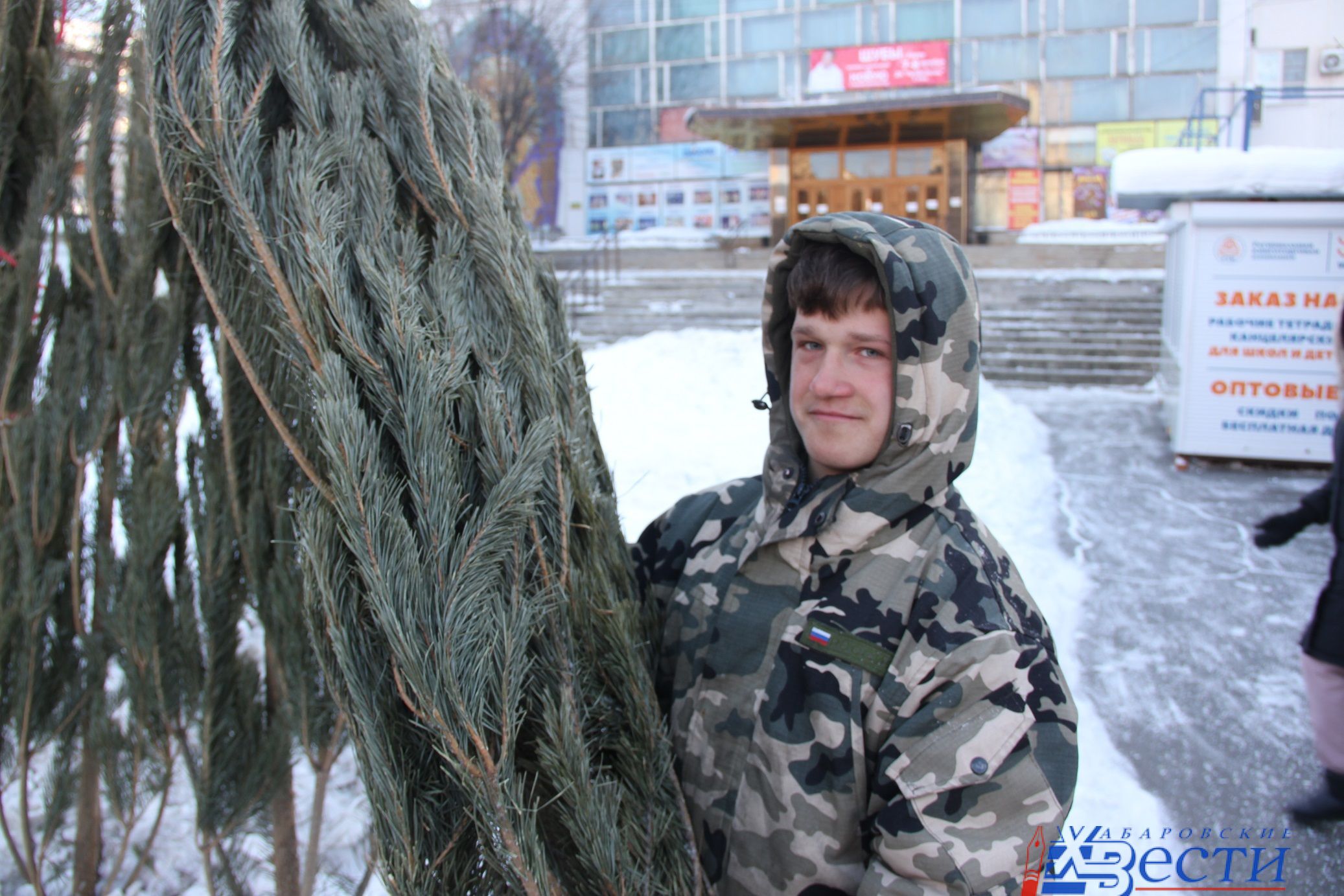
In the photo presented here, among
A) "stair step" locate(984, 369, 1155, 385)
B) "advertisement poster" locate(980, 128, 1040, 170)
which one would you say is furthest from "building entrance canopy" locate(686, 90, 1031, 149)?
"stair step" locate(984, 369, 1155, 385)

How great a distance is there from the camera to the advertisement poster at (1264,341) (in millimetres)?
6945

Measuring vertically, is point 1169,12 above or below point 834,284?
above

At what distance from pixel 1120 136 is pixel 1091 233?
6.07 meters

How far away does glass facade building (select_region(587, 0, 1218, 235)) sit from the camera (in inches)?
966

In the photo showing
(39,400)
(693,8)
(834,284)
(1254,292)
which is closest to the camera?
(834,284)

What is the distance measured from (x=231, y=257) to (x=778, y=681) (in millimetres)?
1242

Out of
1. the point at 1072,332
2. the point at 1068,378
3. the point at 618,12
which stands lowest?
the point at 1068,378

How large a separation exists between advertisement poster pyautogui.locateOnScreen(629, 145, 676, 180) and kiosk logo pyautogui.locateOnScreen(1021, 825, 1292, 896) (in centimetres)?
2753

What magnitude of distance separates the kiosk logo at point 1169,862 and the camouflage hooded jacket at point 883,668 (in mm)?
1356

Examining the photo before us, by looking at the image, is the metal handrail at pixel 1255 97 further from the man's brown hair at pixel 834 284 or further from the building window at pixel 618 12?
the building window at pixel 618 12

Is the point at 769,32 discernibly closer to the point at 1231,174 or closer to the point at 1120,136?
the point at 1120,136

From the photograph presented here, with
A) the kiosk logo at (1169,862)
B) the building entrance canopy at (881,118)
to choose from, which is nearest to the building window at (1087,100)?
the building entrance canopy at (881,118)

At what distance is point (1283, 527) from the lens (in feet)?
12.4

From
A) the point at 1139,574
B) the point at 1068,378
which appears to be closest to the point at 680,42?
the point at 1068,378
